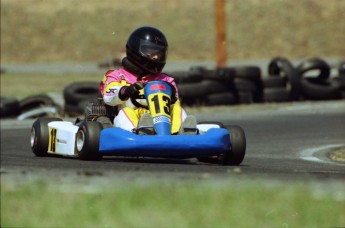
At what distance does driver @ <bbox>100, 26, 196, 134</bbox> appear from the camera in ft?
28.6

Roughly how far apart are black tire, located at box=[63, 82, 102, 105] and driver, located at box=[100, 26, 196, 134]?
5493 millimetres

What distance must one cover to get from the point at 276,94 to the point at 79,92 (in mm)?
3576

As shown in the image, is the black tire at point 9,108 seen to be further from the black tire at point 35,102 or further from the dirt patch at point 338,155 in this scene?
the dirt patch at point 338,155

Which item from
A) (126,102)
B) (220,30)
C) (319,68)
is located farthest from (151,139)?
(220,30)

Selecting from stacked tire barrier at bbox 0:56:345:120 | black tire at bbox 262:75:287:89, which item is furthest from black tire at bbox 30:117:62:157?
black tire at bbox 262:75:287:89

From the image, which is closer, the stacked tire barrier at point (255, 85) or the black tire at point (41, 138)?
the black tire at point (41, 138)

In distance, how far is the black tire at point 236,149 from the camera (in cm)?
852

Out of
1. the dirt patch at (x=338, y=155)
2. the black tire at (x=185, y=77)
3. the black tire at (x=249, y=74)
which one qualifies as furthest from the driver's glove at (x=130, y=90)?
the black tire at (x=249, y=74)

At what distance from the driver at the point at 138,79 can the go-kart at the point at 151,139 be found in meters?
0.12

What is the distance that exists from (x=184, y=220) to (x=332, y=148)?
5496 mm

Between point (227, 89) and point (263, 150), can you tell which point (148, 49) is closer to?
point (263, 150)

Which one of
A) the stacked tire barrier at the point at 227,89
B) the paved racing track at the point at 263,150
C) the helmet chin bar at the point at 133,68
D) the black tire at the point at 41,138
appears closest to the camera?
the paved racing track at the point at 263,150

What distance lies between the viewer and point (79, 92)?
15.1 meters

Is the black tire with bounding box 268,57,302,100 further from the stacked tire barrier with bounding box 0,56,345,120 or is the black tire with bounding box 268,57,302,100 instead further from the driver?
the driver
